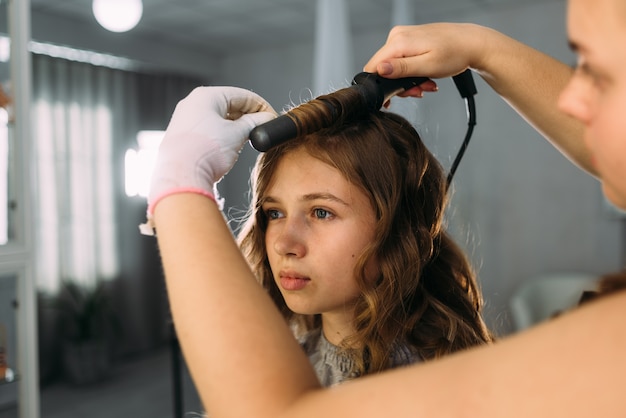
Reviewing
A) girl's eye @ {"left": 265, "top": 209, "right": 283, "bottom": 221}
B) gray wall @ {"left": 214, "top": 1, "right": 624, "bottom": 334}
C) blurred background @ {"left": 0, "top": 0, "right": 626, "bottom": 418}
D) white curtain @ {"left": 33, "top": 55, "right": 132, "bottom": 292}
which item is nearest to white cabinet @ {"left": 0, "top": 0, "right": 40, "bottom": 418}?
girl's eye @ {"left": 265, "top": 209, "right": 283, "bottom": 221}

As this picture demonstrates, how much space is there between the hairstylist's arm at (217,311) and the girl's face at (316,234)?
308mm

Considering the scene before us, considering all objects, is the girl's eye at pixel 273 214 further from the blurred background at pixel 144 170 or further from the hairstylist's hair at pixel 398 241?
the blurred background at pixel 144 170

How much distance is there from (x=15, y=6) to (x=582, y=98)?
1.67 m

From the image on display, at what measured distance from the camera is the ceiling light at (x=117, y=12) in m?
2.49

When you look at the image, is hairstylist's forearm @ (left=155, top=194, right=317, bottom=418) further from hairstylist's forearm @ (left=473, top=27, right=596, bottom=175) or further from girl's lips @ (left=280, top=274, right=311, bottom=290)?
hairstylist's forearm @ (left=473, top=27, right=596, bottom=175)

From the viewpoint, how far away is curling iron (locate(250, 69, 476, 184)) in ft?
2.28

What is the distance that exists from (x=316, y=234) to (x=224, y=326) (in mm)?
445

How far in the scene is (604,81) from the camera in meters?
0.41

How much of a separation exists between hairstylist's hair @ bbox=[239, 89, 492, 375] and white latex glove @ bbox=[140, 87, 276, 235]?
18cm

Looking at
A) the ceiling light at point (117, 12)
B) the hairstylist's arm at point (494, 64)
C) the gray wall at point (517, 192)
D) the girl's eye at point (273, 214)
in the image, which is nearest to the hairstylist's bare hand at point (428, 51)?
the hairstylist's arm at point (494, 64)

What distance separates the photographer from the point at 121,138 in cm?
449

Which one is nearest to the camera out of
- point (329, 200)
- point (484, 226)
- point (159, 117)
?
point (329, 200)

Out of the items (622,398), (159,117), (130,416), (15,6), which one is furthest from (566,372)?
(159,117)

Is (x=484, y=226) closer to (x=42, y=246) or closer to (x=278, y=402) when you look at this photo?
(x=42, y=246)
